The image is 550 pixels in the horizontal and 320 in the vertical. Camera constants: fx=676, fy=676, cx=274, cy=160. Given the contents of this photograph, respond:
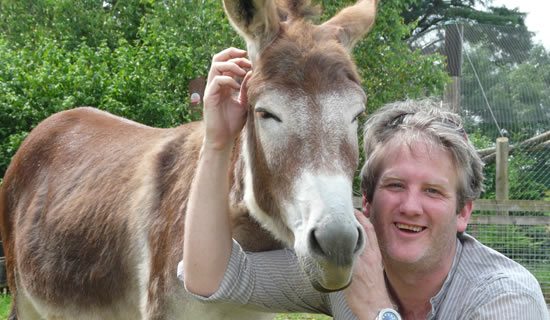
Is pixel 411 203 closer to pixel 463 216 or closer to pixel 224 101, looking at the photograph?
pixel 463 216

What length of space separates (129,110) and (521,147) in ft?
15.6

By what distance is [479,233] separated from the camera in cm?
738

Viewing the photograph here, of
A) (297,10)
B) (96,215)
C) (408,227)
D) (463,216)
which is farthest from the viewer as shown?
(96,215)

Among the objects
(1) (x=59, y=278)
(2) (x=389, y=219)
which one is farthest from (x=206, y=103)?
(1) (x=59, y=278)

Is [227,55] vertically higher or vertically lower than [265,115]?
higher

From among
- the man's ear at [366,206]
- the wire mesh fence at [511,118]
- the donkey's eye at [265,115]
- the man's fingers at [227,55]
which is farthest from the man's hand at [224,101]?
the wire mesh fence at [511,118]

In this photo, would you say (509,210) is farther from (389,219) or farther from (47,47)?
(47,47)

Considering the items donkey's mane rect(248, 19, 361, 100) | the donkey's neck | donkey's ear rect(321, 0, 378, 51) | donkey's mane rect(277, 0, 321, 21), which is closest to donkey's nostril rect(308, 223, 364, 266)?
donkey's mane rect(248, 19, 361, 100)

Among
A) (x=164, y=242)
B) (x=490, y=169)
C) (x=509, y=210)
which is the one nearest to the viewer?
(x=164, y=242)

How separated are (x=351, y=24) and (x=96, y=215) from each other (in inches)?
76.3

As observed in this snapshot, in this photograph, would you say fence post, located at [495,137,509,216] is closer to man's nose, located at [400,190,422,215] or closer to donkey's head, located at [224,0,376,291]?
donkey's head, located at [224,0,376,291]

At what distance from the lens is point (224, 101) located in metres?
2.49

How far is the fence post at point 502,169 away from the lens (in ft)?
24.3

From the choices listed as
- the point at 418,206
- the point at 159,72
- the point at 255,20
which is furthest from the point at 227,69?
the point at 159,72
